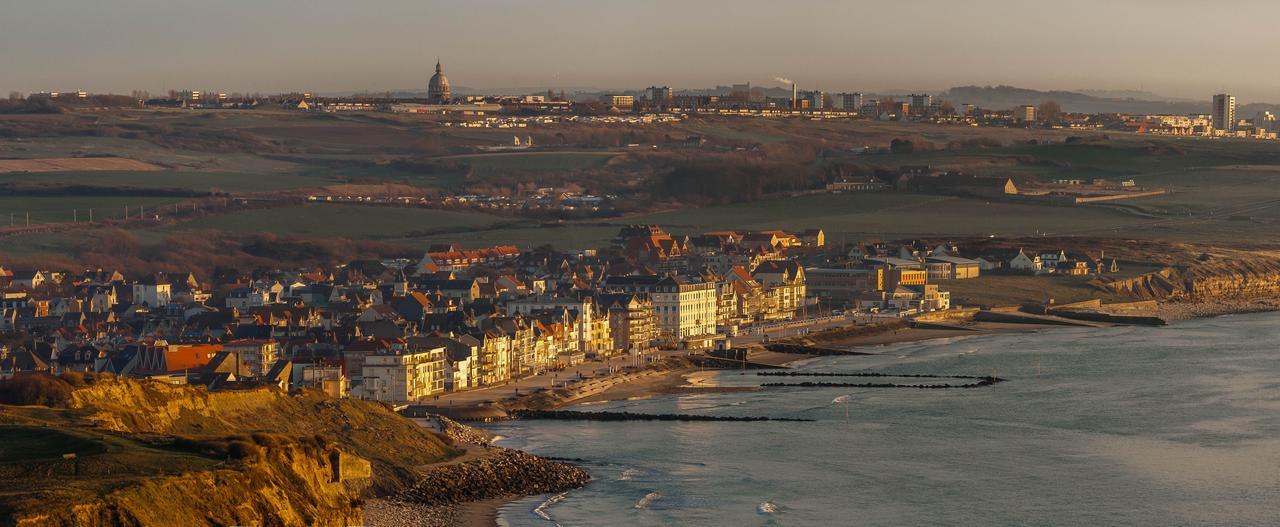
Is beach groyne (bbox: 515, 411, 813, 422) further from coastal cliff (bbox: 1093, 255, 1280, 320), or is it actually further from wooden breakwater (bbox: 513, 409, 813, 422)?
coastal cliff (bbox: 1093, 255, 1280, 320)

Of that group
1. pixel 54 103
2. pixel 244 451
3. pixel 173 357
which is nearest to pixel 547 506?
pixel 244 451

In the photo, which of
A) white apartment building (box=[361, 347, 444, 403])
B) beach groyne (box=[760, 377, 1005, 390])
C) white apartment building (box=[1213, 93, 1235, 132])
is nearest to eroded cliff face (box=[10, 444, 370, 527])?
white apartment building (box=[361, 347, 444, 403])

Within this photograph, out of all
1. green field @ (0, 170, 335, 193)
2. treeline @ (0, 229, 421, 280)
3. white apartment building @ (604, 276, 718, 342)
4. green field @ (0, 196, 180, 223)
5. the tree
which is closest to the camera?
white apartment building @ (604, 276, 718, 342)

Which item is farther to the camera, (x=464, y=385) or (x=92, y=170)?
(x=92, y=170)

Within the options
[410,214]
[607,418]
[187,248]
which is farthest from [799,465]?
[410,214]

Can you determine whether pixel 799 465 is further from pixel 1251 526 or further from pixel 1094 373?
pixel 1094 373

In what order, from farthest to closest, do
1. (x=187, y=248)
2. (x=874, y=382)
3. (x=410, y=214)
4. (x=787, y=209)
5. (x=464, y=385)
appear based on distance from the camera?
(x=787, y=209) < (x=410, y=214) < (x=187, y=248) < (x=874, y=382) < (x=464, y=385)

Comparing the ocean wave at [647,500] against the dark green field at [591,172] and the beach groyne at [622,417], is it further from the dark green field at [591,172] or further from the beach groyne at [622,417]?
the dark green field at [591,172]

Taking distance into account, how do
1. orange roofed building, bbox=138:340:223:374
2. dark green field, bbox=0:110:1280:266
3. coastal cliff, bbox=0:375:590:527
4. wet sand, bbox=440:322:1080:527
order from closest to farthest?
coastal cliff, bbox=0:375:590:527 < wet sand, bbox=440:322:1080:527 < orange roofed building, bbox=138:340:223:374 < dark green field, bbox=0:110:1280:266
